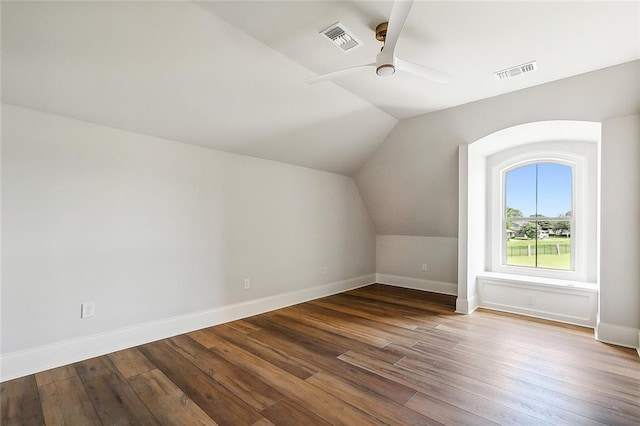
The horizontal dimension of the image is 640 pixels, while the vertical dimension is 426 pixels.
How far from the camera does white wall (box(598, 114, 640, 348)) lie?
283 centimetres

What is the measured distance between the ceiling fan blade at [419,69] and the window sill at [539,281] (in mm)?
2947

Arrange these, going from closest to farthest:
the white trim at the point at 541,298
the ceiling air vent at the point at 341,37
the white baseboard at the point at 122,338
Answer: the ceiling air vent at the point at 341,37
the white baseboard at the point at 122,338
the white trim at the point at 541,298

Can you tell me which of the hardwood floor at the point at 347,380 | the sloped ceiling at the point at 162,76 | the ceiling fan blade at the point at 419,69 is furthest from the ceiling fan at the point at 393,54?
the hardwood floor at the point at 347,380

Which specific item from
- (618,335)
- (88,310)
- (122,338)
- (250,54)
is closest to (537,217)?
(618,335)

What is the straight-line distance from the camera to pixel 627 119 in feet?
9.36

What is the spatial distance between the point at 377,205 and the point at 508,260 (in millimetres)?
2237

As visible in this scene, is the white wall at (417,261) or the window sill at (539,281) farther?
the white wall at (417,261)

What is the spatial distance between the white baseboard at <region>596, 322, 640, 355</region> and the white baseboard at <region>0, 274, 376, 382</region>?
3.53 meters

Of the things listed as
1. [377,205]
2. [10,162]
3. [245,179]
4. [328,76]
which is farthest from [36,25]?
[377,205]

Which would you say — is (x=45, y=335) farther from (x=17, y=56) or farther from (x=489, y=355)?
(x=489, y=355)

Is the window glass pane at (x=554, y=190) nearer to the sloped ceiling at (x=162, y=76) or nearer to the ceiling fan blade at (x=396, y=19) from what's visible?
the sloped ceiling at (x=162, y=76)

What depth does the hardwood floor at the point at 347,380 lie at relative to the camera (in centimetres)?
186

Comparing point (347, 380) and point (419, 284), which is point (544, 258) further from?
point (347, 380)

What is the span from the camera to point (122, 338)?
279 centimetres
